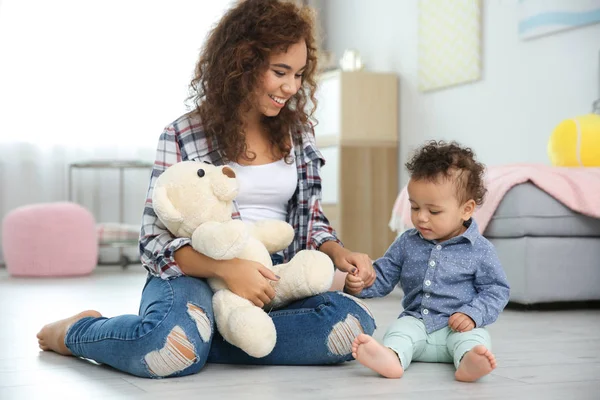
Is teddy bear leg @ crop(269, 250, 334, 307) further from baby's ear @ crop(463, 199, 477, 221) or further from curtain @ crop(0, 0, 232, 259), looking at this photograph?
curtain @ crop(0, 0, 232, 259)

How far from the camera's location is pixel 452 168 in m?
1.68

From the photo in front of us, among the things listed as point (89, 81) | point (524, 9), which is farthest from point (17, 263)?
point (524, 9)

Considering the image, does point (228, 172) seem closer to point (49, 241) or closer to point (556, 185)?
point (556, 185)

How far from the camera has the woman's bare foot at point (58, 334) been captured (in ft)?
5.83

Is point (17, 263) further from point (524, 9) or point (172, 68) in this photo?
point (524, 9)

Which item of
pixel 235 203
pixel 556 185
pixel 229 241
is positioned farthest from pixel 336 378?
pixel 556 185

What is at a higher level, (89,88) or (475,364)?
(89,88)

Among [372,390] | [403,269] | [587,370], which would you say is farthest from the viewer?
[403,269]

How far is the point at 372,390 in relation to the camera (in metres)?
1.43

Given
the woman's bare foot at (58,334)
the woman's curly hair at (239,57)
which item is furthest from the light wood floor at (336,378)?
the woman's curly hair at (239,57)

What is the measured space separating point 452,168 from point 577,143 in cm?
158

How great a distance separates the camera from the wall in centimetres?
360

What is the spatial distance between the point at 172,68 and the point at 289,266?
155 inches

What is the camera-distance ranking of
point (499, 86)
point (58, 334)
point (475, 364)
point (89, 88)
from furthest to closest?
point (89, 88), point (499, 86), point (58, 334), point (475, 364)
